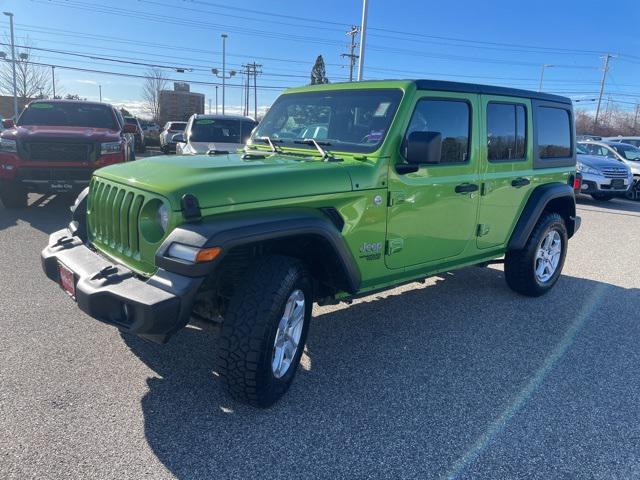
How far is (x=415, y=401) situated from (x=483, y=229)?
1.90 metres

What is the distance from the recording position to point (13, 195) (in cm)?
798

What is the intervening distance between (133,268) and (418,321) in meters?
2.55

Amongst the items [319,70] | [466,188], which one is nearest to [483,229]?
[466,188]

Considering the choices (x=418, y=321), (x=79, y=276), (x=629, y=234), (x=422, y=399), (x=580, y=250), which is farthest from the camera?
(x=629, y=234)

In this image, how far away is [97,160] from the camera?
7.79m

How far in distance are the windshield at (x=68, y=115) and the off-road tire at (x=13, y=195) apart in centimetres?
132

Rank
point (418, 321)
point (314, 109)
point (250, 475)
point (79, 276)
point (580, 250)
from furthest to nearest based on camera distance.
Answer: point (580, 250), point (418, 321), point (314, 109), point (79, 276), point (250, 475)

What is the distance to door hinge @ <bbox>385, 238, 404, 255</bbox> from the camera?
3.50 m

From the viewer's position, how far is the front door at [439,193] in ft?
11.6

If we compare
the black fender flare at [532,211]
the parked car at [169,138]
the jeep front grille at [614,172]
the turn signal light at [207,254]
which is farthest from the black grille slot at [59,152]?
the jeep front grille at [614,172]

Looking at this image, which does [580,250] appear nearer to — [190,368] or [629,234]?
[629,234]

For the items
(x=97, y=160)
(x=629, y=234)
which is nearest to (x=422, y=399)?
(x=97, y=160)

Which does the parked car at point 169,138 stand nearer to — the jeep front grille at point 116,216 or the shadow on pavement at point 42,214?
the shadow on pavement at point 42,214

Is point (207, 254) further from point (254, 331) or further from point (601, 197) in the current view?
point (601, 197)
